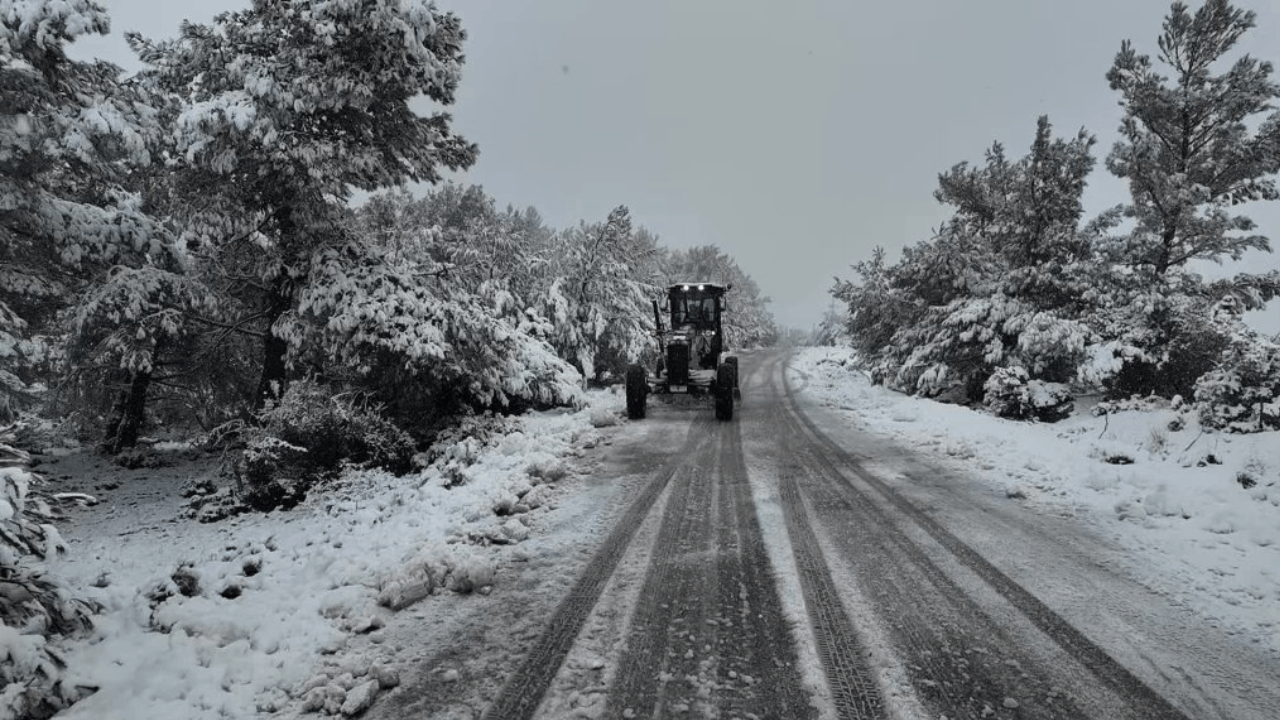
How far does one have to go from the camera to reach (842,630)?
3611mm

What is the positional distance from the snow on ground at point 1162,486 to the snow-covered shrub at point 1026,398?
1.98ft

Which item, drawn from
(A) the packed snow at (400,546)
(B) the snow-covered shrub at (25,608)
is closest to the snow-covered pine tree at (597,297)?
(A) the packed snow at (400,546)

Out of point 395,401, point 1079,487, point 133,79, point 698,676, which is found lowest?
point 698,676

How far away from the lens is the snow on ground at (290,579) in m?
3.07

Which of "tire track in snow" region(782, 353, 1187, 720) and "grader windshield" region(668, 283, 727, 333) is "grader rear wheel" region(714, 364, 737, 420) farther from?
"tire track in snow" region(782, 353, 1187, 720)

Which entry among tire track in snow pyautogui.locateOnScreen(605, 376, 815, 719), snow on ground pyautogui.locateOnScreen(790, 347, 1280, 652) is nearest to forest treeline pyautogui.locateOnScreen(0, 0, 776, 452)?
tire track in snow pyautogui.locateOnScreen(605, 376, 815, 719)

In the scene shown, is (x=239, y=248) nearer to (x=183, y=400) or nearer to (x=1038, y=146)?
(x=183, y=400)

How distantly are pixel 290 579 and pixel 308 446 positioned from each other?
3665 millimetres

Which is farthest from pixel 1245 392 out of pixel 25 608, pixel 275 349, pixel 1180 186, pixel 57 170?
pixel 57 170

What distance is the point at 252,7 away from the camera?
8461 millimetres

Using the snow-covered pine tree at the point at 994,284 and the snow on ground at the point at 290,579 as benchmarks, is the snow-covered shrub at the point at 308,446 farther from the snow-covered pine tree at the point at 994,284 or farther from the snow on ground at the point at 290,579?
the snow-covered pine tree at the point at 994,284

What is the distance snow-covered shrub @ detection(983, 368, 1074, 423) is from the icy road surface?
257 inches

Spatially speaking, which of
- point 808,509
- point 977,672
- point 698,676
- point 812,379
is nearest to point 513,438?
point 808,509

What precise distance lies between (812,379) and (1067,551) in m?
17.6
